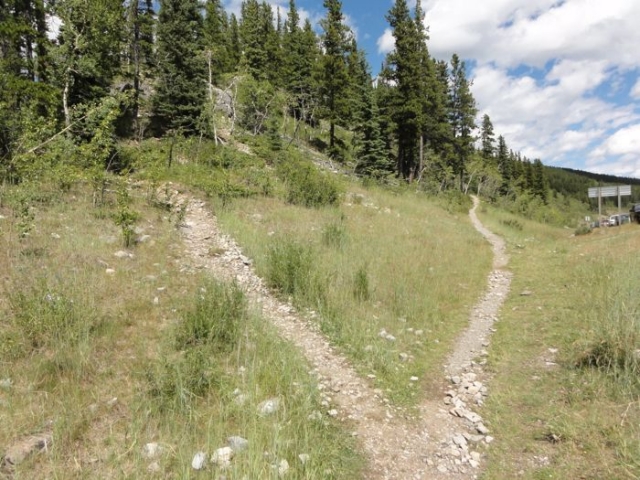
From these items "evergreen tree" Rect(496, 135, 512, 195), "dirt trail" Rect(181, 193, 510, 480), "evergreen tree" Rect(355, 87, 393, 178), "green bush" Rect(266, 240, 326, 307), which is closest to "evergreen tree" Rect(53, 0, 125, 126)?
"green bush" Rect(266, 240, 326, 307)

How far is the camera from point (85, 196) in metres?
10.8

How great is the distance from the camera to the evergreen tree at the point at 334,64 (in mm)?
31953

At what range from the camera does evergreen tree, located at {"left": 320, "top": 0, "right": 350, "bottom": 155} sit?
105ft

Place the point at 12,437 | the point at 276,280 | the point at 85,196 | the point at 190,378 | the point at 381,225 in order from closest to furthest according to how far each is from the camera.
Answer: the point at 12,437 → the point at 190,378 → the point at 276,280 → the point at 85,196 → the point at 381,225

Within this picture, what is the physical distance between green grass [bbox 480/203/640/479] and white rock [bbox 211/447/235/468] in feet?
7.88

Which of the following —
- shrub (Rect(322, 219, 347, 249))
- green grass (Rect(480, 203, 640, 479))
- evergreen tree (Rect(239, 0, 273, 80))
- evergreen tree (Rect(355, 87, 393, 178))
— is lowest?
green grass (Rect(480, 203, 640, 479))

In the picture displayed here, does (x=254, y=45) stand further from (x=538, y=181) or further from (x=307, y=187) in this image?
(x=538, y=181)

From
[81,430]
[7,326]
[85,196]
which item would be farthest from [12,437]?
[85,196]

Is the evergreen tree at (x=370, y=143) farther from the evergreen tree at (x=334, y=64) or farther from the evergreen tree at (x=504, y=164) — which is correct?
the evergreen tree at (x=504, y=164)

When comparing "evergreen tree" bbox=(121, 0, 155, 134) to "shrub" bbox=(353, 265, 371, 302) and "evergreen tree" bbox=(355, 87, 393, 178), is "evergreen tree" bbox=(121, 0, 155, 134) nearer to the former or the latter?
"evergreen tree" bbox=(355, 87, 393, 178)

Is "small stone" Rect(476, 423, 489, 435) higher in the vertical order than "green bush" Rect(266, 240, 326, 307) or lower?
lower

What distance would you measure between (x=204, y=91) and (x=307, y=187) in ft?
45.7

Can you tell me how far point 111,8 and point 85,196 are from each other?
40.6 ft

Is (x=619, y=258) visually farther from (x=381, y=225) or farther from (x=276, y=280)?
(x=276, y=280)
